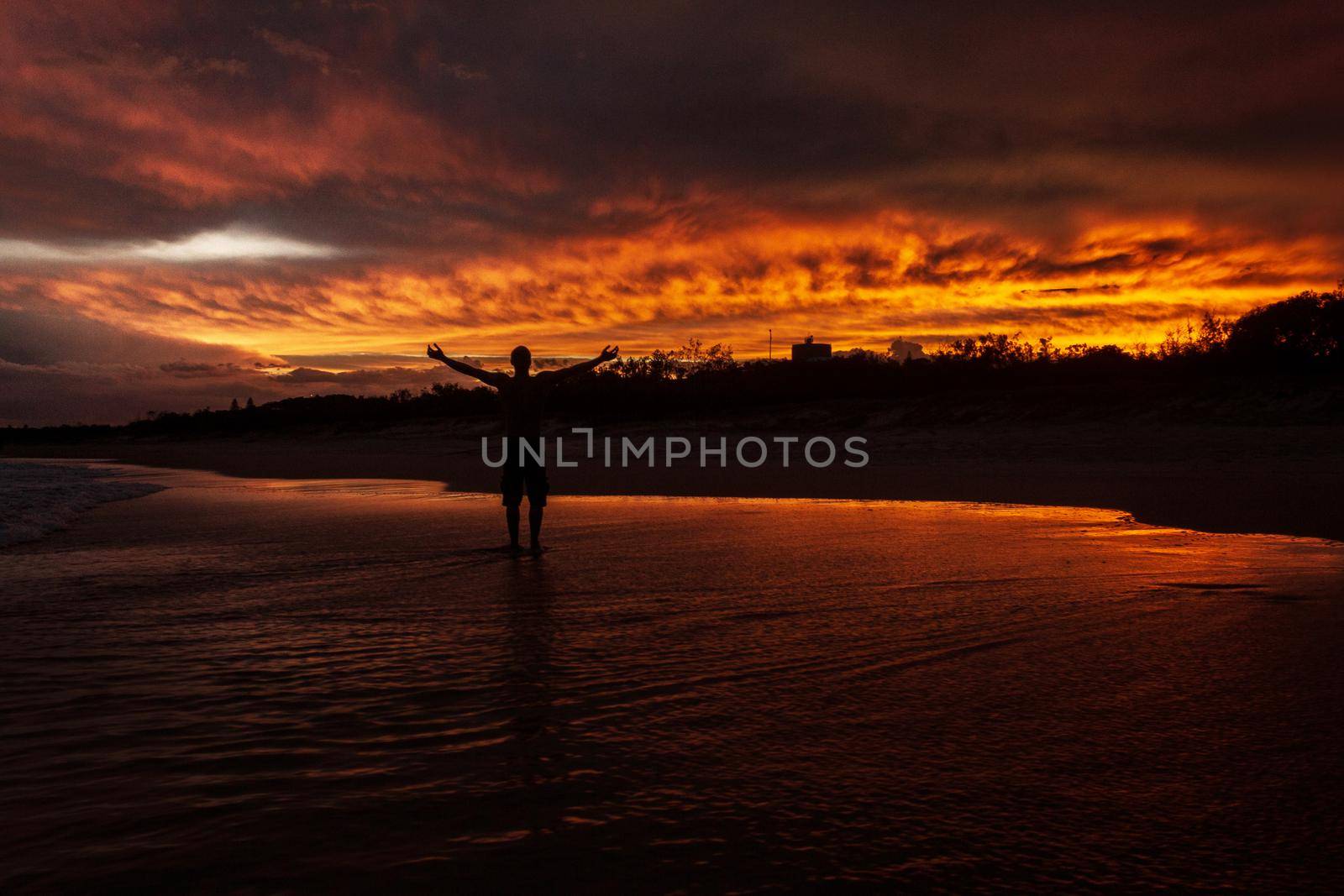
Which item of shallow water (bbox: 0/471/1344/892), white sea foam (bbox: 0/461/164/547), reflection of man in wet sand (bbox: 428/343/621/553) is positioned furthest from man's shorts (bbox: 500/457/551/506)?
white sea foam (bbox: 0/461/164/547)

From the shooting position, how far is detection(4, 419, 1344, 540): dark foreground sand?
11.4 meters

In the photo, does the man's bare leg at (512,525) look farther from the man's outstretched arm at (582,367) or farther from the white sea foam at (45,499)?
the white sea foam at (45,499)

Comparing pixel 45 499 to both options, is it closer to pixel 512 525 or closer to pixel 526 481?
pixel 526 481

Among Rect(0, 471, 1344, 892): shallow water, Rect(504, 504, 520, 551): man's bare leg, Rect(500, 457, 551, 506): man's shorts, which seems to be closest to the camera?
Rect(0, 471, 1344, 892): shallow water

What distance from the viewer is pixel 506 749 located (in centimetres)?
294

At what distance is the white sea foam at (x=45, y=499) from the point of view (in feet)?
32.9

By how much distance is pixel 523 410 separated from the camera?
29.0 ft

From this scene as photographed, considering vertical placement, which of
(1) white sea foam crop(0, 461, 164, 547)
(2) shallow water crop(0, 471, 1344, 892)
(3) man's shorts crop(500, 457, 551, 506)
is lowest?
(2) shallow water crop(0, 471, 1344, 892)

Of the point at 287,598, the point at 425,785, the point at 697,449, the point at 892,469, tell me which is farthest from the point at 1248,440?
the point at 425,785

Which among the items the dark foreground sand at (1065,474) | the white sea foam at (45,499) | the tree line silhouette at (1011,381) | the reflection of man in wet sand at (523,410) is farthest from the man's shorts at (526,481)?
the tree line silhouette at (1011,381)

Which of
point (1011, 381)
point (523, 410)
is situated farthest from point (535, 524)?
point (1011, 381)

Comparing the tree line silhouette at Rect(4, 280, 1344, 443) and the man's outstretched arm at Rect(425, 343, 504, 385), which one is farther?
the tree line silhouette at Rect(4, 280, 1344, 443)

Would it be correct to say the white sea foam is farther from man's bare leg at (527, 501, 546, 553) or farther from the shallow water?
man's bare leg at (527, 501, 546, 553)

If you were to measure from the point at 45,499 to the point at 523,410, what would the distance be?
10.1 metres
